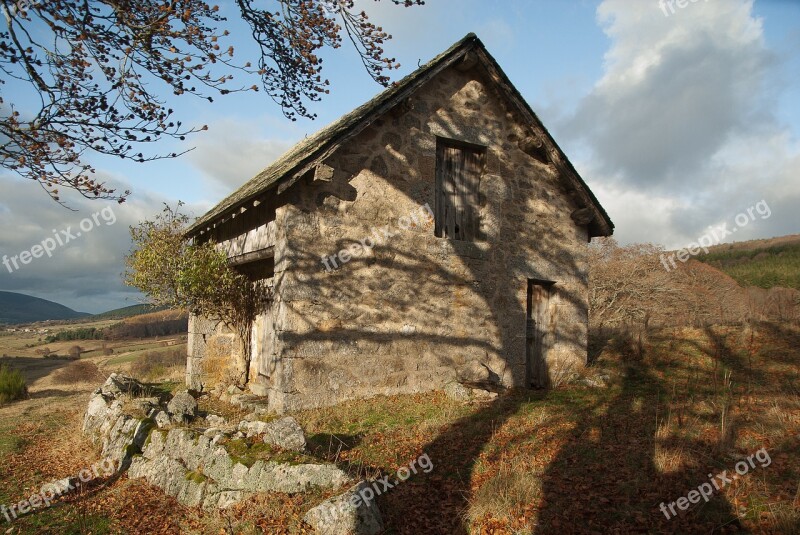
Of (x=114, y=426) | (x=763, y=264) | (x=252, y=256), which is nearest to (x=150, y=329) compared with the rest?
(x=252, y=256)

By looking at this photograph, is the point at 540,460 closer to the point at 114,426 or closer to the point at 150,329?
the point at 114,426

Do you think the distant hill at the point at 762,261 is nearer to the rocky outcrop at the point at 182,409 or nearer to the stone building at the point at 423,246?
the stone building at the point at 423,246

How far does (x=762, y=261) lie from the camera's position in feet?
111

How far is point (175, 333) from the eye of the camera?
40.4 metres

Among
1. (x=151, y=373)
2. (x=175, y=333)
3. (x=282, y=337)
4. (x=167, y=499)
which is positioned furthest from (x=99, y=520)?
(x=175, y=333)

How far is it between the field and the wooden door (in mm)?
958

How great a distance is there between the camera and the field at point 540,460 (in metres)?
4.36

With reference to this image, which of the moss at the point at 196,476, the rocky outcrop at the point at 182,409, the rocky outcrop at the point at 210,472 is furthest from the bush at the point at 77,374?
the moss at the point at 196,476

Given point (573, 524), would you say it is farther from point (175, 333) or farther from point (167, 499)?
point (175, 333)
